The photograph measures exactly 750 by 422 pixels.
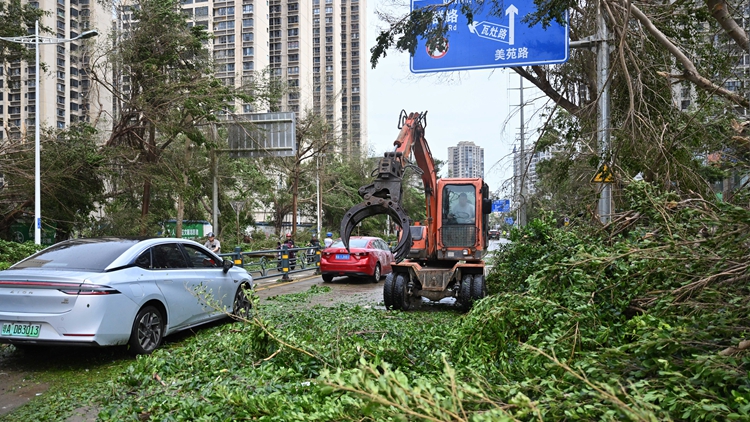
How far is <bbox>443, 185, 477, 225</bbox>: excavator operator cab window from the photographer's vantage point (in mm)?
11359

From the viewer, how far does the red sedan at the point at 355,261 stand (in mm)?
16672

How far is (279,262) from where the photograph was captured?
1909 cm

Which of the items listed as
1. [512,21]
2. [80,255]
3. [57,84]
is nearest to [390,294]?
[80,255]

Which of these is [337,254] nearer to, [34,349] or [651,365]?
[34,349]

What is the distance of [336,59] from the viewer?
102 m

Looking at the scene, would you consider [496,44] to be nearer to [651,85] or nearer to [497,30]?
[497,30]

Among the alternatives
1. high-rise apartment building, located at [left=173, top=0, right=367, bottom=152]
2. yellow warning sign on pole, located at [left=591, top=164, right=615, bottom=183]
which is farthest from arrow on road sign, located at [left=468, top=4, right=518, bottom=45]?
high-rise apartment building, located at [left=173, top=0, right=367, bottom=152]

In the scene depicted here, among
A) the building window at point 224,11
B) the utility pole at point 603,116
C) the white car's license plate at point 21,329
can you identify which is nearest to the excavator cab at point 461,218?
the utility pole at point 603,116

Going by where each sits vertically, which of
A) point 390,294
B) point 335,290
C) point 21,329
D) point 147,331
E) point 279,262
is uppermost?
point 21,329

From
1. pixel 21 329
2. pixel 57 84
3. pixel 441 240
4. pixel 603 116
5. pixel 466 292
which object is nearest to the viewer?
pixel 21 329

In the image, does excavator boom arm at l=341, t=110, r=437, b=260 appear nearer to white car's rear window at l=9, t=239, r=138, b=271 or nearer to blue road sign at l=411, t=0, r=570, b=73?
white car's rear window at l=9, t=239, r=138, b=271

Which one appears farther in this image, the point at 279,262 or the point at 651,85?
the point at 279,262

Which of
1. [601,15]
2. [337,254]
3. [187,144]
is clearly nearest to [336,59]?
[187,144]

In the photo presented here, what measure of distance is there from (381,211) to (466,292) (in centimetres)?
354
